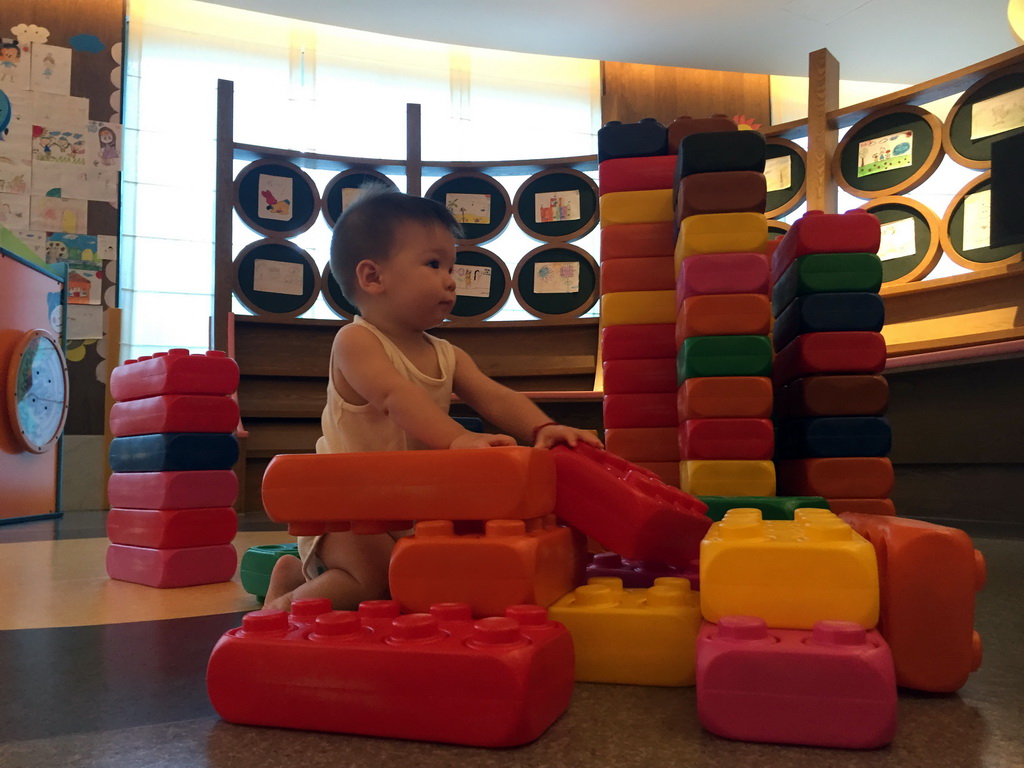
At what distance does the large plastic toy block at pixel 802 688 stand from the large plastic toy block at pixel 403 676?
140mm

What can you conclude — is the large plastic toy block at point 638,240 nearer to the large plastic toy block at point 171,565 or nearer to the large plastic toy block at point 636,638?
the large plastic toy block at point 171,565

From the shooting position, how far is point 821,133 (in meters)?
2.83

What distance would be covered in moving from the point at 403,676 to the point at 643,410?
142 cm

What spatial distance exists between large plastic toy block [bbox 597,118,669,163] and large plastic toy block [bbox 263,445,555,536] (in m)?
1.41

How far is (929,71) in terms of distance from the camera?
533 cm

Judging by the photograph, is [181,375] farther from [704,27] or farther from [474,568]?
[704,27]

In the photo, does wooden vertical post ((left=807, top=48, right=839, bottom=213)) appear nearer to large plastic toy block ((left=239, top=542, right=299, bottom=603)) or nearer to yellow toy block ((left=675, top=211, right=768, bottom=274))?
yellow toy block ((left=675, top=211, right=768, bottom=274))

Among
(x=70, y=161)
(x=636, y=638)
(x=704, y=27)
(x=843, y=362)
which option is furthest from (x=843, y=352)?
(x=70, y=161)

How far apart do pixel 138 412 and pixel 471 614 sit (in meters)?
1.09

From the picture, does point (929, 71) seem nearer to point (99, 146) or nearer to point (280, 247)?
point (280, 247)

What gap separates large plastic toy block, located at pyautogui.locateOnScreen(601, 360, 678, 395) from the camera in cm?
196

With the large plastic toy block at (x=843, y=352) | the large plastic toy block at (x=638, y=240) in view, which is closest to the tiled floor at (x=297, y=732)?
the large plastic toy block at (x=843, y=352)

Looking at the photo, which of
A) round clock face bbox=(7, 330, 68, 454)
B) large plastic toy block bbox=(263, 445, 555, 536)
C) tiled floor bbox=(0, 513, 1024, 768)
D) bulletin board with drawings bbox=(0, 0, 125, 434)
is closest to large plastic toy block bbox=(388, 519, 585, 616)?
large plastic toy block bbox=(263, 445, 555, 536)

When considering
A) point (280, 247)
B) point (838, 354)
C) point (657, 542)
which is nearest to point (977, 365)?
point (838, 354)
